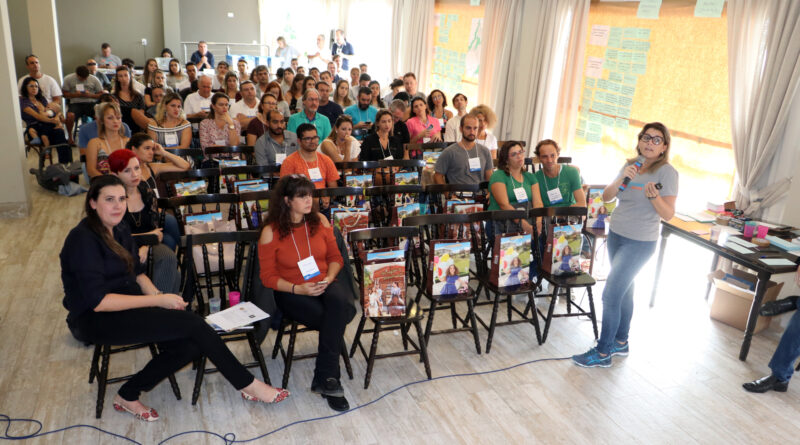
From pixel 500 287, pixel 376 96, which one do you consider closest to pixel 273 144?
pixel 500 287

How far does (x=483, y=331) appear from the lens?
173 inches

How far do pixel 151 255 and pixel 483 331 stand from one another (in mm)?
2416

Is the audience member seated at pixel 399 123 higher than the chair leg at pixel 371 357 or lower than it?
higher

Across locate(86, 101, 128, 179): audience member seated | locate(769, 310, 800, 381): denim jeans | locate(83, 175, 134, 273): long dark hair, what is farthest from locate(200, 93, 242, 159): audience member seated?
locate(769, 310, 800, 381): denim jeans

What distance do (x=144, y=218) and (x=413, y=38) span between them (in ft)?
30.3

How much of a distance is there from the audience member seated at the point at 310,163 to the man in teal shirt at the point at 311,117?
141cm

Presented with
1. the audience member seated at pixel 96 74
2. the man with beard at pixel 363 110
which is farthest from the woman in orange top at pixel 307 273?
the audience member seated at pixel 96 74

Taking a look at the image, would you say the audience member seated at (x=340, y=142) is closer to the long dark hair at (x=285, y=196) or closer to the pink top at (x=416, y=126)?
the pink top at (x=416, y=126)

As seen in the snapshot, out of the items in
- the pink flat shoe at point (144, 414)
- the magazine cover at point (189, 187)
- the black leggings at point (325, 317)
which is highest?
the magazine cover at point (189, 187)

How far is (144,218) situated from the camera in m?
4.09

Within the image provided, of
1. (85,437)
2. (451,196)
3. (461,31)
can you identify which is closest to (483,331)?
(451,196)

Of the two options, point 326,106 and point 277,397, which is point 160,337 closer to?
point 277,397

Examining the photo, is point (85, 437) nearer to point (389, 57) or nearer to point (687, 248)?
point (687, 248)

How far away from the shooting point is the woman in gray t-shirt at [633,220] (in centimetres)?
357
